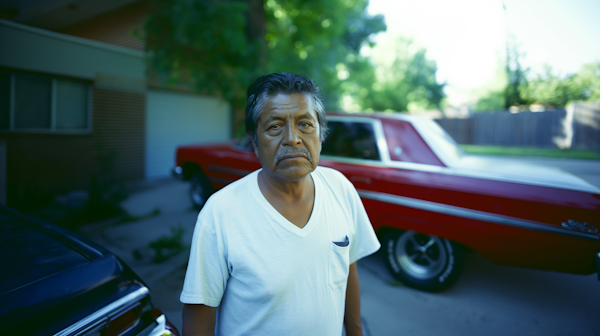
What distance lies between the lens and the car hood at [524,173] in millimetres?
2680

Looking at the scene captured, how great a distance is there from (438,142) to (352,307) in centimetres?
257

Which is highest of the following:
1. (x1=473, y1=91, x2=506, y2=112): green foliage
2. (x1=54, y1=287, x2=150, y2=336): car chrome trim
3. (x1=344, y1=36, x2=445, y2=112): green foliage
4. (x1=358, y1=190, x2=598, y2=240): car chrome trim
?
(x1=344, y1=36, x2=445, y2=112): green foliage

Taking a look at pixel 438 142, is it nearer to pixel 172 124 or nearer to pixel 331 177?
pixel 331 177

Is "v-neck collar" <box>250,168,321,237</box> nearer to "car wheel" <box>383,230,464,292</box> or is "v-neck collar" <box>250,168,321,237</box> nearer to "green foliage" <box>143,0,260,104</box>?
"car wheel" <box>383,230,464,292</box>

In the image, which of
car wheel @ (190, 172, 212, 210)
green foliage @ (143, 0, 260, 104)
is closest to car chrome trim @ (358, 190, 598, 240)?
car wheel @ (190, 172, 212, 210)

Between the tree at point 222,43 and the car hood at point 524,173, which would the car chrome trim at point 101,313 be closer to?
the car hood at point 524,173

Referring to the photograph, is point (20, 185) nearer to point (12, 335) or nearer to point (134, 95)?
point (134, 95)

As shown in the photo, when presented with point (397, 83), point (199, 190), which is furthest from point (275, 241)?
point (397, 83)

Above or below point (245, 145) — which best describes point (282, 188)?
below

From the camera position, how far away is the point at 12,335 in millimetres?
1312

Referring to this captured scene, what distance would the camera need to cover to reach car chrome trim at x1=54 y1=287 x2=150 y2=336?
57.4 inches

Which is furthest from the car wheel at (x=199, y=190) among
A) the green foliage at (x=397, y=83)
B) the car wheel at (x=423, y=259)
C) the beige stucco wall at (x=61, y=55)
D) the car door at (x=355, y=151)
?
the green foliage at (x=397, y=83)

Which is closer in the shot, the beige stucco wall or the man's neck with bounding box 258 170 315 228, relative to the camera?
the man's neck with bounding box 258 170 315 228

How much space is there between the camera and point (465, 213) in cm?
297
